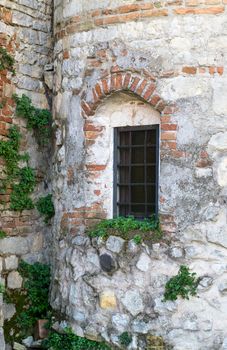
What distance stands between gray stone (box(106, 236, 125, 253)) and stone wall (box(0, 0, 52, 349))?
4.61ft

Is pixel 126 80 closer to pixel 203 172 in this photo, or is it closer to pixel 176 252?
pixel 203 172

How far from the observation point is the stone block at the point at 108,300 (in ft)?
20.0

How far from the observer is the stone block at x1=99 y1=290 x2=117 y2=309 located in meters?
6.10

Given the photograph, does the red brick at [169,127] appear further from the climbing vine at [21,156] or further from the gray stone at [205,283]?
the climbing vine at [21,156]

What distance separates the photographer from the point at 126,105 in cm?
641

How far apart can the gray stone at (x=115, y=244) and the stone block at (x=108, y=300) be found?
424 millimetres

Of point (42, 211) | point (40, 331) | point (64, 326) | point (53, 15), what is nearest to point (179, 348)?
point (64, 326)

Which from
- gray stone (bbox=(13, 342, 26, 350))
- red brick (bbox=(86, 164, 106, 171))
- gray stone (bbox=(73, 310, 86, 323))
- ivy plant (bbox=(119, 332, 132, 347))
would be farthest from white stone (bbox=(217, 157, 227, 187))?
gray stone (bbox=(13, 342, 26, 350))

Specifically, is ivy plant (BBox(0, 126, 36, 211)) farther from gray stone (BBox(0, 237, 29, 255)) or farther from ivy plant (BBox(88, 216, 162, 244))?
ivy plant (BBox(88, 216, 162, 244))

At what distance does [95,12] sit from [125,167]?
1625mm

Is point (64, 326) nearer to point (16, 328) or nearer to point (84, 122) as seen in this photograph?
point (16, 328)

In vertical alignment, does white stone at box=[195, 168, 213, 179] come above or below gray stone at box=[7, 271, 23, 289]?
above


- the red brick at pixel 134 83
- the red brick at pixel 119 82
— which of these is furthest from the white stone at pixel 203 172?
the red brick at pixel 119 82

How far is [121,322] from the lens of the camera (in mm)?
6016
